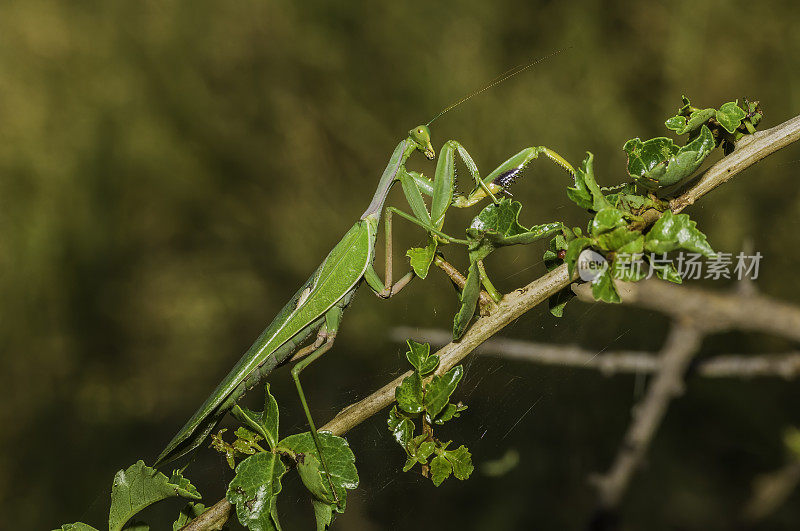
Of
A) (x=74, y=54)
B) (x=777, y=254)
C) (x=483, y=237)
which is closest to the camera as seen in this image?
(x=483, y=237)

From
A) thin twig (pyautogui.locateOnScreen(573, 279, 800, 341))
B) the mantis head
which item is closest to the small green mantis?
the mantis head

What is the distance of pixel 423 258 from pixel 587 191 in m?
0.09

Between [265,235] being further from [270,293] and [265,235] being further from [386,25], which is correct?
[386,25]

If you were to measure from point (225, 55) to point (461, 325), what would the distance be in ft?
2.40

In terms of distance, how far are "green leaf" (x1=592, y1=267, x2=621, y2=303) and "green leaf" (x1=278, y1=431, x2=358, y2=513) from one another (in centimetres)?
15

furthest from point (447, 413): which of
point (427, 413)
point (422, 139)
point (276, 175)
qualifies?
point (276, 175)

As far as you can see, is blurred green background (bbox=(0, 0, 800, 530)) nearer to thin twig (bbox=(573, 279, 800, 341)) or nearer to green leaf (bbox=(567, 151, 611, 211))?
thin twig (bbox=(573, 279, 800, 341))

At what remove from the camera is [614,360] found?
675 millimetres

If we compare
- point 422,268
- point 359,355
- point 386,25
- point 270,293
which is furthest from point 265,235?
point 422,268

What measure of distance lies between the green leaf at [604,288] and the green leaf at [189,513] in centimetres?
28

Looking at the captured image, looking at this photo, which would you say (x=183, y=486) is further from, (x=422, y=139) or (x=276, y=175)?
(x=276, y=175)

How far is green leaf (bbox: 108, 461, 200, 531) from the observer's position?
369 mm

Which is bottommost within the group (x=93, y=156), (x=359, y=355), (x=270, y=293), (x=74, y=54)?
(x=359, y=355)

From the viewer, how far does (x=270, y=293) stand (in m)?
0.95
